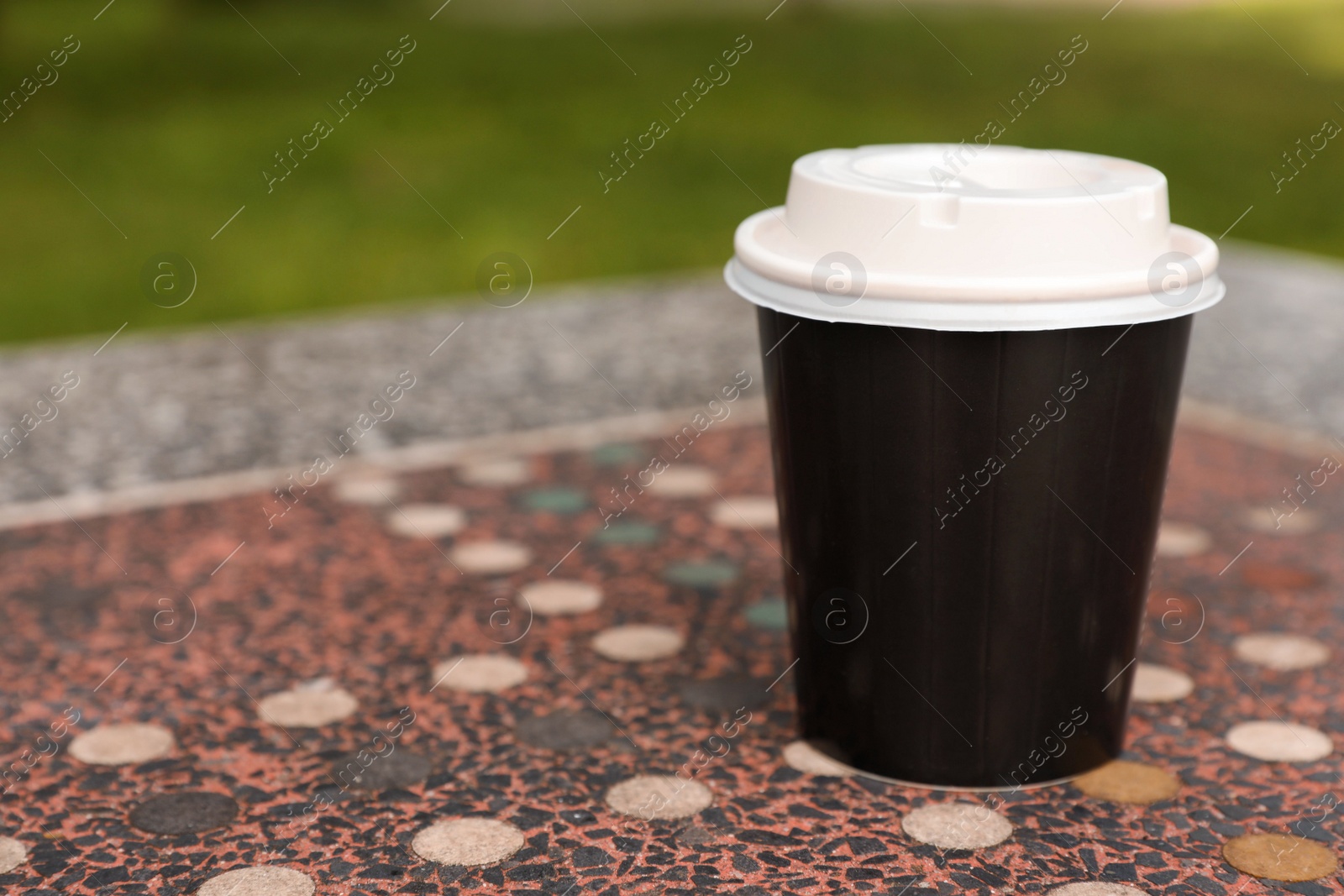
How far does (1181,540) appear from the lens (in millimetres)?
3346

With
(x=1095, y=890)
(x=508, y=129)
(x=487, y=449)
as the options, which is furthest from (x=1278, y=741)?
(x=508, y=129)

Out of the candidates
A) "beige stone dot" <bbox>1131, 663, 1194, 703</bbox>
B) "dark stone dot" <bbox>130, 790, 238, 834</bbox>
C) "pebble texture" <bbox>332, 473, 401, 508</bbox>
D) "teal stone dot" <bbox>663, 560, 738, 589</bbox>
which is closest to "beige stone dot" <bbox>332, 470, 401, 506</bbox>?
"pebble texture" <bbox>332, 473, 401, 508</bbox>

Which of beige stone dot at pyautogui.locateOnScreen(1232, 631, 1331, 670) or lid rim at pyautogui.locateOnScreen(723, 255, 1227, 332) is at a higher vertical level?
lid rim at pyautogui.locateOnScreen(723, 255, 1227, 332)

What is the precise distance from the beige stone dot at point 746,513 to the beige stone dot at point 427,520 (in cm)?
65

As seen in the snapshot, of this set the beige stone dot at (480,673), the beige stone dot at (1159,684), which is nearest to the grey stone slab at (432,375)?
the beige stone dot at (480,673)

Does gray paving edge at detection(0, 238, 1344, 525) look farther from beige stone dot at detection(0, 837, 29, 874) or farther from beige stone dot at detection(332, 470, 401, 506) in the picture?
beige stone dot at detection(0, 837, 29, 874)

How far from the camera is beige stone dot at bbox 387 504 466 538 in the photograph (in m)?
3.37

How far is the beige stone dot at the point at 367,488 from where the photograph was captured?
3.54m

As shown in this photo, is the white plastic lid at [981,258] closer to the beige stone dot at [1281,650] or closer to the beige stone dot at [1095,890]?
the beige stone dot at [1095,890]

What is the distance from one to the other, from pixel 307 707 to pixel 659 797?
0.73 meters

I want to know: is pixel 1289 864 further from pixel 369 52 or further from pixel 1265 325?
pixel 369 52

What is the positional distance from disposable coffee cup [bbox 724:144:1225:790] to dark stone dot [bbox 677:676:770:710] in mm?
266

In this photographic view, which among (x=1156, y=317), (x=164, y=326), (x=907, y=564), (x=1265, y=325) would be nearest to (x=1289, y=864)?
(x=907, y=564)

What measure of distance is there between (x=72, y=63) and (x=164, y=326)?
588cm
